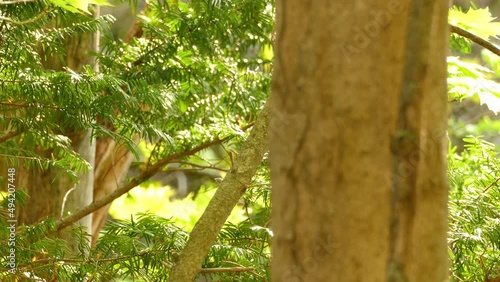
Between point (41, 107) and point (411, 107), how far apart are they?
4.48 feet

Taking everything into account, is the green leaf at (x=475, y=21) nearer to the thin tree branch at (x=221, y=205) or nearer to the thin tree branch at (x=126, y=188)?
the thin tree branch at (x=221, y=205)

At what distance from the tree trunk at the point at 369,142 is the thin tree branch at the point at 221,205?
99 cm

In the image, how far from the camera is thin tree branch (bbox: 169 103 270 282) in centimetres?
163

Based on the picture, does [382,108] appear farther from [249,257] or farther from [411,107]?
[249,257]

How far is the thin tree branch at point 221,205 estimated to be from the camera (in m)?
1.63

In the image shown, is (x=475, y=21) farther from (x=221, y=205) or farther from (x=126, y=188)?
(x=126, y=188)

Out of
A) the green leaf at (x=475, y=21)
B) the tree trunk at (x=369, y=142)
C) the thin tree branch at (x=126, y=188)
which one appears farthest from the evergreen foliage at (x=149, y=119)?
the tree trunk at (x=369, y=142)

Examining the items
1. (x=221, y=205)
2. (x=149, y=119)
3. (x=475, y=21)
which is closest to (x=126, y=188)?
(x=149, y=119)

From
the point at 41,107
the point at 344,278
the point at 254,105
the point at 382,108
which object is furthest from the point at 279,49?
the point at 254,105

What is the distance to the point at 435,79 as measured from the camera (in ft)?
2.20

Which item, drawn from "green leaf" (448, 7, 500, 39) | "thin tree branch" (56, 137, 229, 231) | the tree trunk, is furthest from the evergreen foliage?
the tree trunk

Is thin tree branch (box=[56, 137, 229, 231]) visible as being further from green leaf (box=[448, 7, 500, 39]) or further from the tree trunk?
the tree trunk

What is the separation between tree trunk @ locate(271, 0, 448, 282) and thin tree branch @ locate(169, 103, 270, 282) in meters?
0.99

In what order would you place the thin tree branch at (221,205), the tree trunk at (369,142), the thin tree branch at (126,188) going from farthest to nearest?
the thin tree branch at (126,188) → the thin tree branch at (221,205) → the tree trunk at (369,142)
